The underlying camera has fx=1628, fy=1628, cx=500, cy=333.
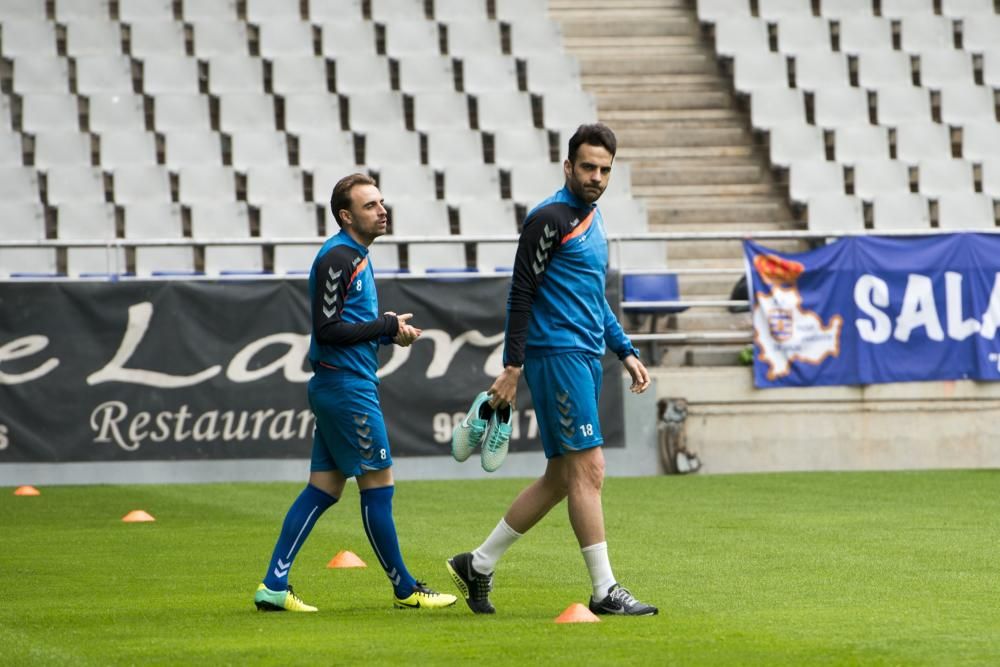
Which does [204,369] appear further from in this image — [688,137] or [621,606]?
[621,606]

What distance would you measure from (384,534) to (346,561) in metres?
1.82

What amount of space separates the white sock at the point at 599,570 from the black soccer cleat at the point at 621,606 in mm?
22

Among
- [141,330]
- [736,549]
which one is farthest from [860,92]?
[736,549]

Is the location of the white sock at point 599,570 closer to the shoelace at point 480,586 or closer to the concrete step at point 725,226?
the shoelace at point 480,586

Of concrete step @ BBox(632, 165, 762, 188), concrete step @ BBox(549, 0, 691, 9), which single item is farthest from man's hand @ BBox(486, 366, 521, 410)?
concrete step @ BBox(549, 0, 691, 9)

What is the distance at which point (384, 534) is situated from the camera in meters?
6.59

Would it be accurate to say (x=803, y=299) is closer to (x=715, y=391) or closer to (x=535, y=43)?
(x=715, y=391)

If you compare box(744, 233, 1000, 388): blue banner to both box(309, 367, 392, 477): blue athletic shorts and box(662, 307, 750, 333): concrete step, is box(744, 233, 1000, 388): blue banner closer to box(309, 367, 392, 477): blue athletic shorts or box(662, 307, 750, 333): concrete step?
box(662, 307, 750, 333): concrete step

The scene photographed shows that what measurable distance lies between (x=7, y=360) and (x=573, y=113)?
7.93m

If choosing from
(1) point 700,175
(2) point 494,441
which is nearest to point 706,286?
(1) point 700,175

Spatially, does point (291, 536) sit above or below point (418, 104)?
below

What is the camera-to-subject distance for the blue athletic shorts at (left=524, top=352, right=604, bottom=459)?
242 inches

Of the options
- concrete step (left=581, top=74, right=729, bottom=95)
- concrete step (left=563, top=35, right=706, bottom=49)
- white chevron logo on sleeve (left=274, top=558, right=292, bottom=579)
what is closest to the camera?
white chevron logo on sleeve (left=274, top=558, right=292, bottom=579)

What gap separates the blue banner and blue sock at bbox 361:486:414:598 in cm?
918
